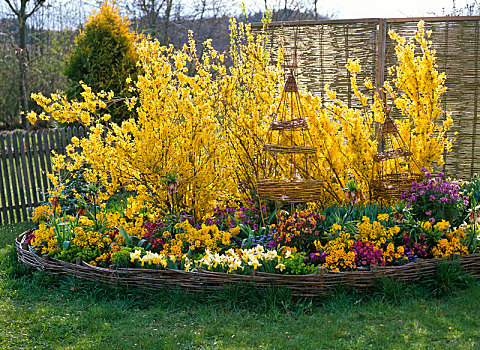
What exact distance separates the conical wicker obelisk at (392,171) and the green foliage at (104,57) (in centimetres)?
398

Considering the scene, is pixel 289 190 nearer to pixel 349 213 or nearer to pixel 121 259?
pixel 349 213

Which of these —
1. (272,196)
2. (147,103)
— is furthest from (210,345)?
(147,103)

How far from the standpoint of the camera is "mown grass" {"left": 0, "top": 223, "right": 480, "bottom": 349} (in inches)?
113

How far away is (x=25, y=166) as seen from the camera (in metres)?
6.53

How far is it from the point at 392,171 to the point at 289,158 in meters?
1.10

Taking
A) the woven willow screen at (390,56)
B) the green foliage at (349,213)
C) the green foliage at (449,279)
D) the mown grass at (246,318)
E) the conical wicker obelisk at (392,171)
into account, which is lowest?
the mown grass at (246,318)

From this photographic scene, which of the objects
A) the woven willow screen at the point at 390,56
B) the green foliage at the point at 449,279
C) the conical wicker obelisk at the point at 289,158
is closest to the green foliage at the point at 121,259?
the conical wicker obelisk at the point at 289,158

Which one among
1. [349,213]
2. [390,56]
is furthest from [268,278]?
[390,56]

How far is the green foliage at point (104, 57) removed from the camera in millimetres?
6930

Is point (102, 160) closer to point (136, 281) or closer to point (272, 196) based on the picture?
point (136, 281)

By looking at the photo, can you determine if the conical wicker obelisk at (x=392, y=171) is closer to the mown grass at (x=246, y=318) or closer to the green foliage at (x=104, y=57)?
the mown grass at (x=246, y=318)

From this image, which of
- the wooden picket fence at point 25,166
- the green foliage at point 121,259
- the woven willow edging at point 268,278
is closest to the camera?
the woven willow edging at point 268,278

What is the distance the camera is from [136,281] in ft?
11.6

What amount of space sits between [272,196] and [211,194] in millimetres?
881
